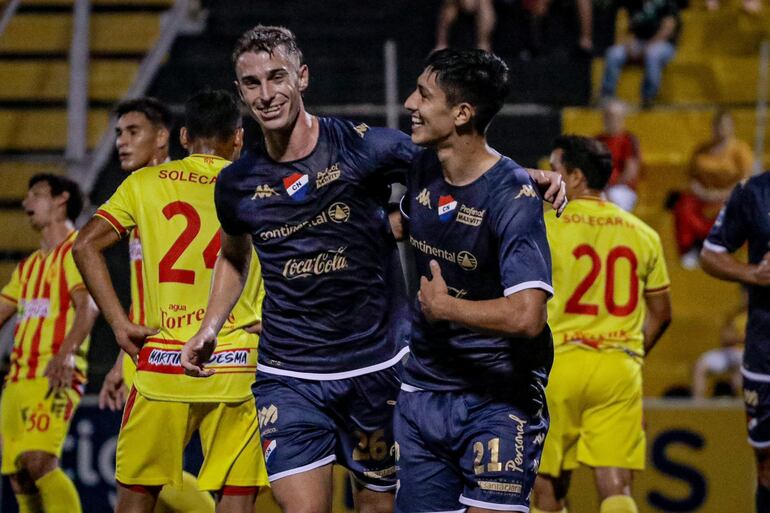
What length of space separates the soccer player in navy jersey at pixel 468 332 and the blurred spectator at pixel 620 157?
6620mm

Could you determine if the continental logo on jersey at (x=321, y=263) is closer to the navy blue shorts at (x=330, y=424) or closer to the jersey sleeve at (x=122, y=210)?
the navy blue shorts at (x=330, y=424)

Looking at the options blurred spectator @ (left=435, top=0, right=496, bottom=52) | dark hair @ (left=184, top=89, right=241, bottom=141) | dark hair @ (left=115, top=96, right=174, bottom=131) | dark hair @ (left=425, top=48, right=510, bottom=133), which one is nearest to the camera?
dark hair @ (left=425, top=48, right=510, bottom=133)

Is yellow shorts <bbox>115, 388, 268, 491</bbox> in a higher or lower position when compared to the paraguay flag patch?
lower

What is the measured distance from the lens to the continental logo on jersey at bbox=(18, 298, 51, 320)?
7.53 metres

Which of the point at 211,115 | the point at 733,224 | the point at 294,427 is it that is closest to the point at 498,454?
the point at 294,427

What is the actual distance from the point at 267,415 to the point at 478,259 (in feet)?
3.72

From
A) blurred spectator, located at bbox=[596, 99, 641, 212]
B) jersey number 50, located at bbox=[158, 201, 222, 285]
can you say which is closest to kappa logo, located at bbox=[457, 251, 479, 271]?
jersey number 50, located at bbox=[158, 201, 222, 285]

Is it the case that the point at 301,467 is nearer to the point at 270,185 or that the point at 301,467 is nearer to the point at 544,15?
the point at 270,185

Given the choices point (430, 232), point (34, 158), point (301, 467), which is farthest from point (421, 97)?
point (34, 158)

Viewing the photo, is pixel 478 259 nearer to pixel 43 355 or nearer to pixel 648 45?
pixel 43 355

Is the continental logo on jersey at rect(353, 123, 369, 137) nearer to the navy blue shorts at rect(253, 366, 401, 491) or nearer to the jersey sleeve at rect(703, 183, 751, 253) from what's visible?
the navy blue shorts at rect(253, 366, 401, 491)

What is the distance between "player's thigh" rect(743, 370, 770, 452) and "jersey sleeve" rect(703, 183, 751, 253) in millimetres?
652

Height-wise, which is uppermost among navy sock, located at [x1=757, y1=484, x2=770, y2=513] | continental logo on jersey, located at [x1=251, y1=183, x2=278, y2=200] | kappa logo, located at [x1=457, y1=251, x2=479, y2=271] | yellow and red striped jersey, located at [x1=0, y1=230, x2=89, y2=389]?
continental logo on jersey, located at [x1=251, y1=183, x2=278, y2=200]

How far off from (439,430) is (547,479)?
272 cm
